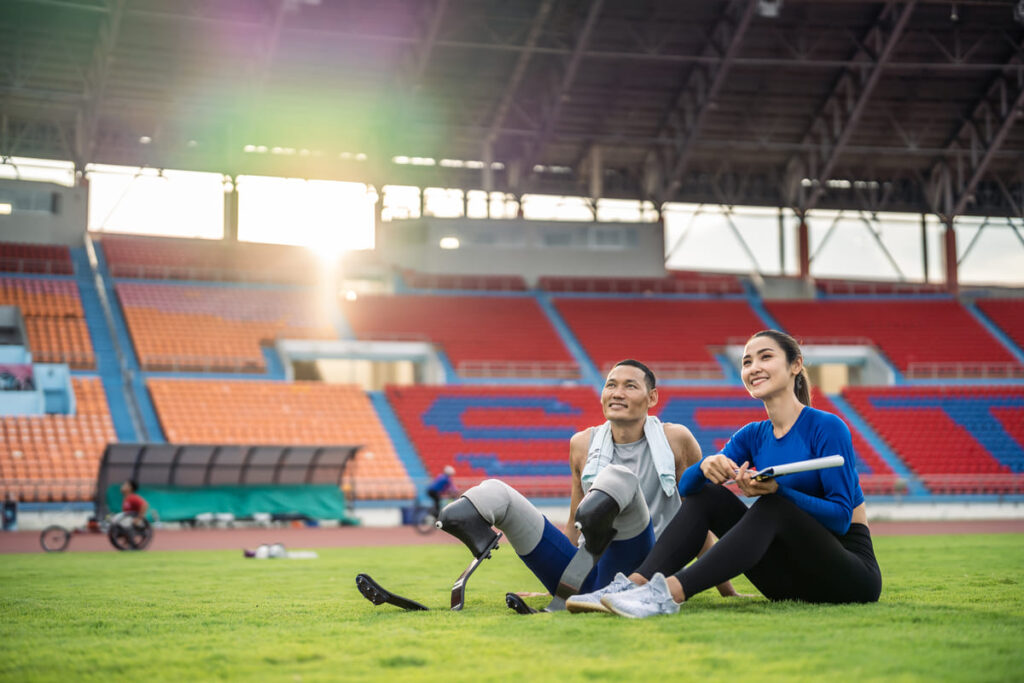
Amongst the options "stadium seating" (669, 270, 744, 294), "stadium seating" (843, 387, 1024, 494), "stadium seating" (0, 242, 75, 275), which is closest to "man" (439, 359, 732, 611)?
"stadium seating" (843, 387, 1024, 494)

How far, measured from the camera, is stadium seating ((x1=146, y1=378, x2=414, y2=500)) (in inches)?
1022

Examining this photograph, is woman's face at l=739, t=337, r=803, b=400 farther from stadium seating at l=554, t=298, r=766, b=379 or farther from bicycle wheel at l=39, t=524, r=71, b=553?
stadium seating at l=554, t=298, r=766, b=379

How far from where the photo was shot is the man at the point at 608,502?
4836 millimetres

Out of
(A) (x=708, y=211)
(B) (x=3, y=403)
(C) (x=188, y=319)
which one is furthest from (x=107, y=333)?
(A) (x=708, y=211)

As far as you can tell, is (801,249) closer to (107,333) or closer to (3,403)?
(107,333)

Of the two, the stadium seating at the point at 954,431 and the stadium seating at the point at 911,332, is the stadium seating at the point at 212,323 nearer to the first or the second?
the stadium seating at the point at 911,332

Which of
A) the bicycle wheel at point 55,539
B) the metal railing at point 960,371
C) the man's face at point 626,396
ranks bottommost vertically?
the bicycle wheel at point 55,539

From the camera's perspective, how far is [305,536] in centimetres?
2053

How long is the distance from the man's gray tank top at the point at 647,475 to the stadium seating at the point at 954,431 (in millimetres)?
24346

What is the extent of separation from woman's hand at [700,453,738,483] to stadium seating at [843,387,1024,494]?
82.1 feet

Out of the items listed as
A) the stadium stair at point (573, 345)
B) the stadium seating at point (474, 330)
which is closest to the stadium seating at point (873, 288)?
the stadium stair at point (573, 345)

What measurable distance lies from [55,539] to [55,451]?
8.55m

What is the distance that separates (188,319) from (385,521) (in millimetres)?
11218

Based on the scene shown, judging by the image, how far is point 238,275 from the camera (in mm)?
35875
